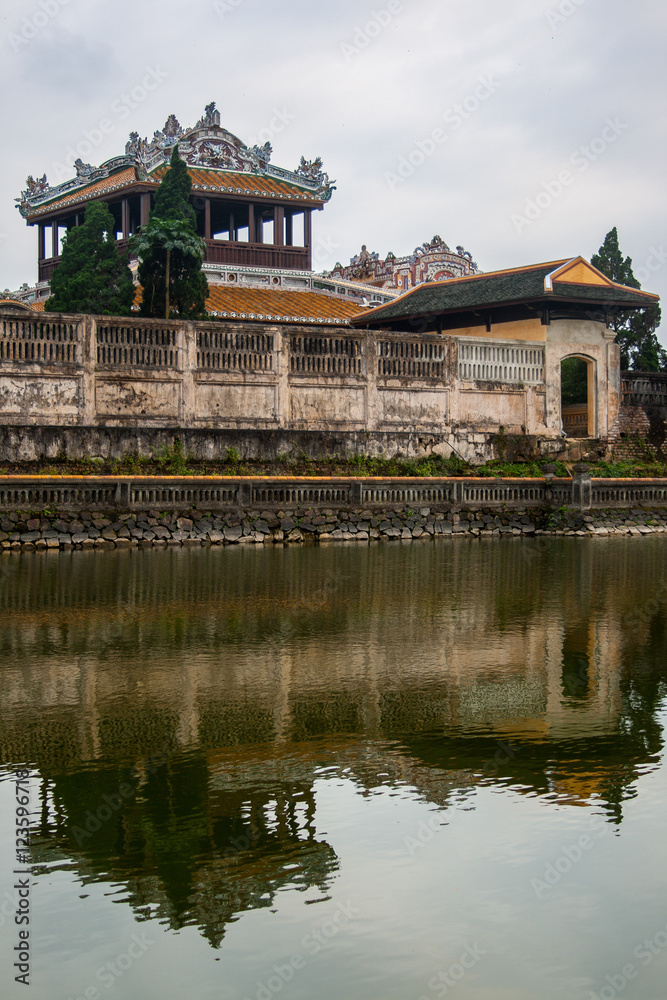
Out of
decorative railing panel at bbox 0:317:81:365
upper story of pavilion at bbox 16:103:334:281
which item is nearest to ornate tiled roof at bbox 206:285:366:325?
upper story of pavilion at bbox 16:103:334:281

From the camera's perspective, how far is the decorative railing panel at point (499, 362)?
37938 millimetres

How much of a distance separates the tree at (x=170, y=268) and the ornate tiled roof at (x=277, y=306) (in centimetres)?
440

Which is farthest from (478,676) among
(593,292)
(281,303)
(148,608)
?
(281,303)

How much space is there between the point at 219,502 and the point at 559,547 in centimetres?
855

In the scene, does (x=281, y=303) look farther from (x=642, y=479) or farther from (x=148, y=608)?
(x=148, y=608)

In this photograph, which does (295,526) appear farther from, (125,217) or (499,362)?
(125,217)

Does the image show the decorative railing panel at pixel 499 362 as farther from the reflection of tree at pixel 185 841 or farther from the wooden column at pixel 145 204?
the reflection of tree at pixel 185 841

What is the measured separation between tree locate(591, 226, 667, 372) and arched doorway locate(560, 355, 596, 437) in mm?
2529

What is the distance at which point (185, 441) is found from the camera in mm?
33031

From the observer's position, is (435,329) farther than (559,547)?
Yes

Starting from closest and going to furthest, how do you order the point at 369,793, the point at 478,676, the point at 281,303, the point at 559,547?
the point at 369,793, the point at 478,676, the point at 559,547, the point at 281,303

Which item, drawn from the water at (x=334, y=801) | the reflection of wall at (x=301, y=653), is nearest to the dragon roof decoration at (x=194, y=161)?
the reflection of wall at (x=301, y=653)

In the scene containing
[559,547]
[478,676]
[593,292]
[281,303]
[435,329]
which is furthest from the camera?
[281,303]

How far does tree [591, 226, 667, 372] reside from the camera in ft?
163
